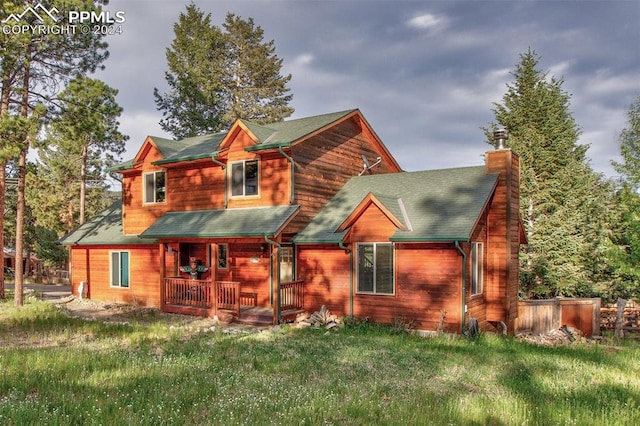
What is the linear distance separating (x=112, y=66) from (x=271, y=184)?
1030cm

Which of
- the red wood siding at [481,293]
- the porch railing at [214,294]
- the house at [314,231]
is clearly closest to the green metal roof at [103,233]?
the house at [314,231]

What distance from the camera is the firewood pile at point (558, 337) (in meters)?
14.0

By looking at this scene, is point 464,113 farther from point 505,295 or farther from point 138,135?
point 138,135

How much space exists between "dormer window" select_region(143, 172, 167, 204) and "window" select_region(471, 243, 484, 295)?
1317 cm

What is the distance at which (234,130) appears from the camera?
1698cm

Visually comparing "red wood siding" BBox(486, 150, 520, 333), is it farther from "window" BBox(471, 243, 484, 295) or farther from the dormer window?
the dormer window

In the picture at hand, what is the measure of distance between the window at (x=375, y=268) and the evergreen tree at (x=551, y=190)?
1189 centimetres

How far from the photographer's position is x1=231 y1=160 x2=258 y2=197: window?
17094mm

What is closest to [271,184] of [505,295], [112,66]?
[505,295]

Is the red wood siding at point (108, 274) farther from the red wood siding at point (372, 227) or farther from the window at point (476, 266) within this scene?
the window at point (476, 266)

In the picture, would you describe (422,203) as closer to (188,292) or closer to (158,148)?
(188,292)

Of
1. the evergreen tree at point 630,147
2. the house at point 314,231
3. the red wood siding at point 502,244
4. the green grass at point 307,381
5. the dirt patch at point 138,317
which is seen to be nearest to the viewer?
the green grass at point 307,381

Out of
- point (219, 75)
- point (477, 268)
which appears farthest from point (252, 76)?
point (477, 268)

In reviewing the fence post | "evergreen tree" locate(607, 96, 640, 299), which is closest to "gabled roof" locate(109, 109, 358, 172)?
"evergreen tree" locate(607, 96, 640, 299)
